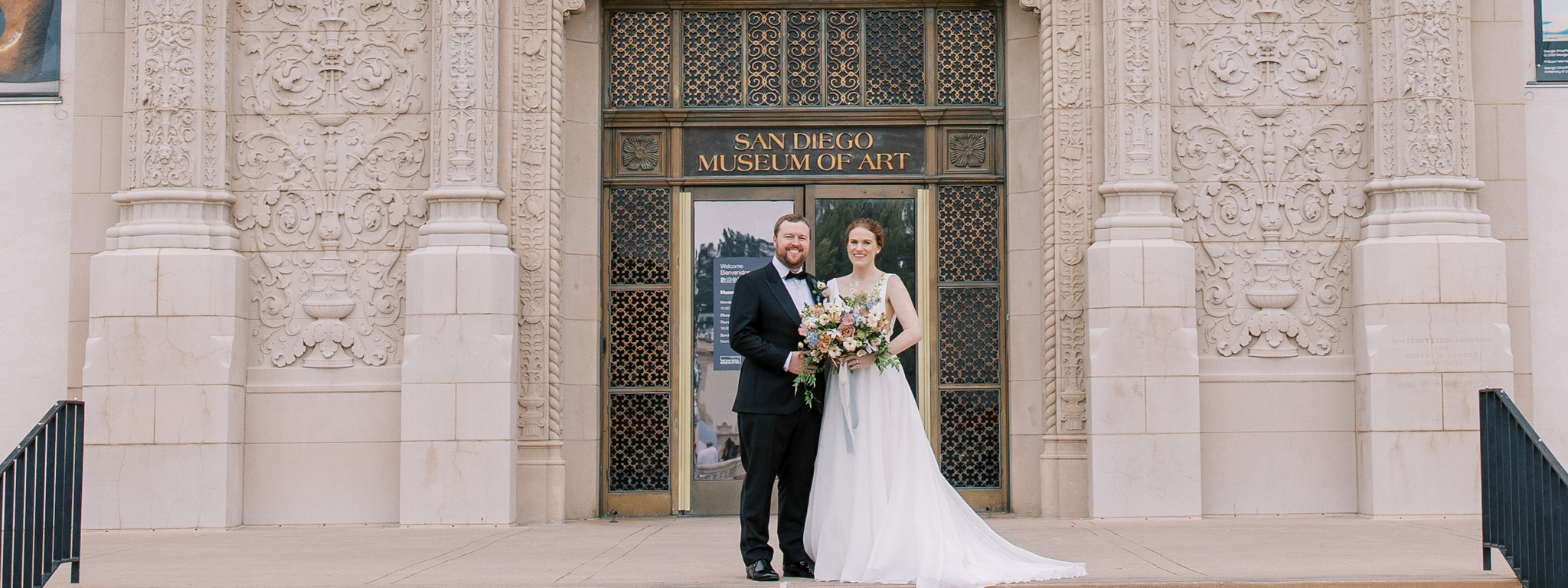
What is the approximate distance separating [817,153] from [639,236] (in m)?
1.70

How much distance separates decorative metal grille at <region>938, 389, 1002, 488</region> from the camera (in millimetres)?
12719

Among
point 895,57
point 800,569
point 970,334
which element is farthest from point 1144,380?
point 800,569

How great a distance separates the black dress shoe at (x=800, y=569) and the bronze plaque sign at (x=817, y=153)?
5500 millimetres

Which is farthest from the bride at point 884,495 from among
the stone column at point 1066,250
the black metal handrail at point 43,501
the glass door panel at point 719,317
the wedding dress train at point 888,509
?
the glass door panel at point 719,317

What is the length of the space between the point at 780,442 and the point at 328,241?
5.71m

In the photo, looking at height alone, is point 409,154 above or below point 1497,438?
above

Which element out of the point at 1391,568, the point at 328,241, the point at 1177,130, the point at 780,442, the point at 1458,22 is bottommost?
the point at 1391,568

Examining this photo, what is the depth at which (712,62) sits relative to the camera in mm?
12945

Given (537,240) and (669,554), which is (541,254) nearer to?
(537,240)

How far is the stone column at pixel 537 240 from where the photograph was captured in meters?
12.0

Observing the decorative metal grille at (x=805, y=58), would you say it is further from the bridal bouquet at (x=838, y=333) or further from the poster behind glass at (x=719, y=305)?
Result: the bridal bouquet at (x=838, y=333)

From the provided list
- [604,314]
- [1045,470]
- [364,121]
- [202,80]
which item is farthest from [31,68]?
[1045,470]

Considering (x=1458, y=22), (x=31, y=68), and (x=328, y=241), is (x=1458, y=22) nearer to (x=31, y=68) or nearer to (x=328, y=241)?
(x=328, y=241)

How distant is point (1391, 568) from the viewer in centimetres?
803
